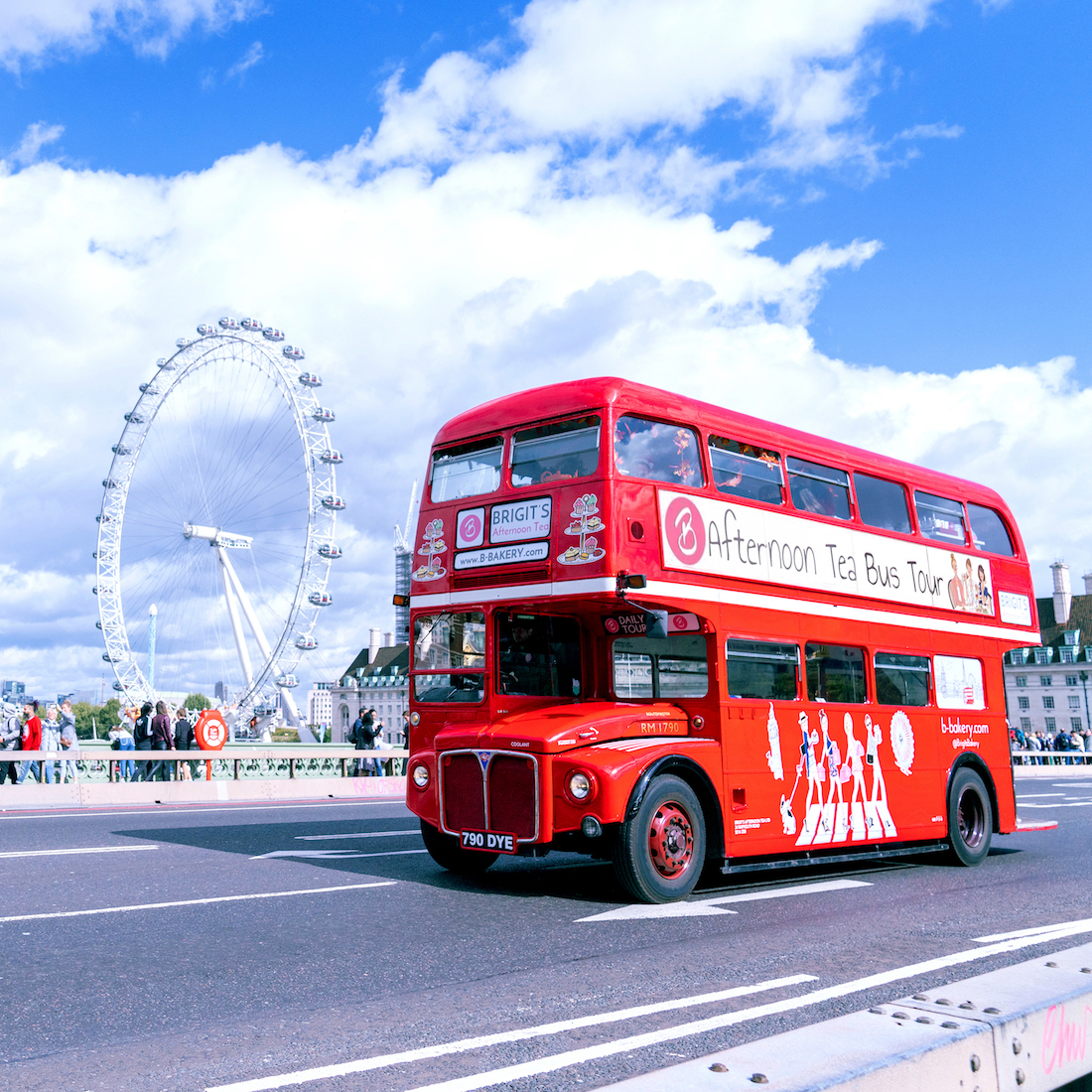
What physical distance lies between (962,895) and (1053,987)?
6.03 metres

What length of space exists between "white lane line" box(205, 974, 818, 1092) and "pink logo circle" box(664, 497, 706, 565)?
4003mm

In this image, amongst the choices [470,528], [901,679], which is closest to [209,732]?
[470,528]

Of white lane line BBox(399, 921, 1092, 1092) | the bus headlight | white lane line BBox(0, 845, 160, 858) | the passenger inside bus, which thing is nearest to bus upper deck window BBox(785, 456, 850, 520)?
the passenger inside bus

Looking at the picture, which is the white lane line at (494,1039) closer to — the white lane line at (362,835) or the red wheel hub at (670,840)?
the red wheel hub at (670,840)

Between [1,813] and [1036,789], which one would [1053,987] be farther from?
[1036,789]

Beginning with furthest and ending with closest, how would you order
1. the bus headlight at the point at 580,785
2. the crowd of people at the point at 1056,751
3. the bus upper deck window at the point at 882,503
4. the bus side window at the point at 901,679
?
1. the crowd of people at the point at 1056,751
2. the bus upper deck window at the point at 882,503
3. the bus side window at the point at 901,679
4. the bus headlight at the point at 580,785

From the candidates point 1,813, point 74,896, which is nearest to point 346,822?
point 1,813

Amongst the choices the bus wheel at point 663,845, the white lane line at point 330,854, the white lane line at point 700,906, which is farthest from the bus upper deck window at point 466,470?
the white lane line at point 700,906

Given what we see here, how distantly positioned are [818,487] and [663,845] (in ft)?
13.2

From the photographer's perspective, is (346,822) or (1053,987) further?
(346,822)

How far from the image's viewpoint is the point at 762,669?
10.0 metres

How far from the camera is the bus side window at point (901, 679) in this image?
11359 millimetres

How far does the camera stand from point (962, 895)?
31.4 feet

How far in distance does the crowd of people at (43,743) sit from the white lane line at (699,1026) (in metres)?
16.0
